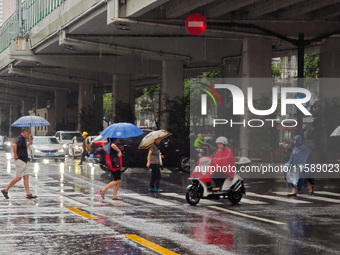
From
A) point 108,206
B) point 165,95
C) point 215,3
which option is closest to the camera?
point 108,206

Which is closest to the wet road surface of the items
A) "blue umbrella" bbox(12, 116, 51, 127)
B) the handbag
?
the handbag

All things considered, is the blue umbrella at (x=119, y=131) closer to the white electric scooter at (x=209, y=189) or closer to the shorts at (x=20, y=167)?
the shorts at (x=20, y=167)

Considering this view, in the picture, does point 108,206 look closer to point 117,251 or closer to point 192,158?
point 117,251

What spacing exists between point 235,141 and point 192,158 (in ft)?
37.7

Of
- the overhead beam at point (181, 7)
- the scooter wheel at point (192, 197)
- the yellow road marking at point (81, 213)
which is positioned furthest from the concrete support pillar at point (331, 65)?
the yellow road marking at point (81, 213)

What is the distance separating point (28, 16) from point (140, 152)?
129ft

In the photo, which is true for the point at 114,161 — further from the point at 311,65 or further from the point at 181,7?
the point at 311,65

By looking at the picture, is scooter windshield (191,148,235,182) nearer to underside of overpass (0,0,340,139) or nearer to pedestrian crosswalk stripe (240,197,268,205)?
pedestrian crosswalk stripe (240,197,268,205)

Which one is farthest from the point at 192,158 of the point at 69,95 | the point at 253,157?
the point at 69,95

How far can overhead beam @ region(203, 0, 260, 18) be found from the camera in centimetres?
3309

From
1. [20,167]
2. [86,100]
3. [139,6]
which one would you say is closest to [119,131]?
[20,167]

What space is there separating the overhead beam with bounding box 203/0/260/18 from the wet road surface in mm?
13300

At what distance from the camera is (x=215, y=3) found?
35.5m

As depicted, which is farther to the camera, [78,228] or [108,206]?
[108,206]
